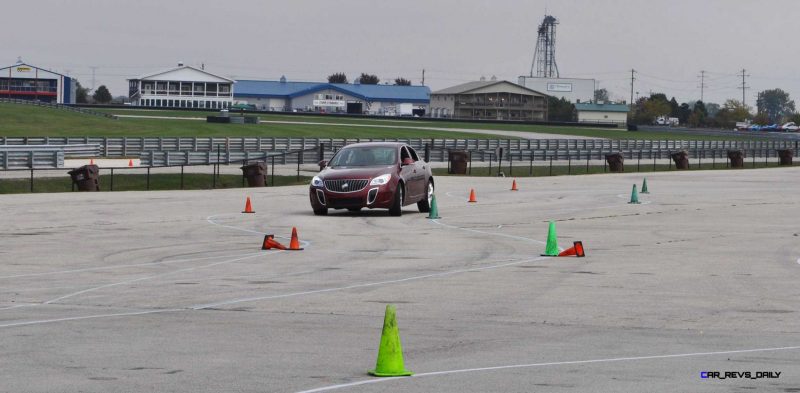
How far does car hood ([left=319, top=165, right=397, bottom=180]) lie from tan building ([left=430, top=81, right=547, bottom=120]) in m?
166

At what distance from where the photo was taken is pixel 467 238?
880 inches

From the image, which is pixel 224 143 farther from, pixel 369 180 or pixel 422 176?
pixel 369 180

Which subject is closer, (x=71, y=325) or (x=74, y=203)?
(x=71, y=325)

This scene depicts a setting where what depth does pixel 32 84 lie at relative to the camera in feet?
590

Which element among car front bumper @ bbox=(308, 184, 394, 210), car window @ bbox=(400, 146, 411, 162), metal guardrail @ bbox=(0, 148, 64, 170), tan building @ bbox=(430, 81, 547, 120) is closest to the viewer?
car front bumper @ bbox=(308, 184, 394, 210)

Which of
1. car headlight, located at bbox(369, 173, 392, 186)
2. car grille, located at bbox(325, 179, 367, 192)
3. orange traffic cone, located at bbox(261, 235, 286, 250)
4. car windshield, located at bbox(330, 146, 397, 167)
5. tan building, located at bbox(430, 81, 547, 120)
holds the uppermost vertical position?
tan building, located at bbox(430, 81, 547, 120)

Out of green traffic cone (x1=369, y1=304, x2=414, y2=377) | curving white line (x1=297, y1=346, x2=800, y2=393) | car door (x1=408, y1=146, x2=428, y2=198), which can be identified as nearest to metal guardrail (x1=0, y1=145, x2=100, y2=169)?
car door (x1=408, y1=146, x2=428, y2=198)

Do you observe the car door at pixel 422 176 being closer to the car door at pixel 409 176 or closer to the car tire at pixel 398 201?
the car door at pixel 409 176

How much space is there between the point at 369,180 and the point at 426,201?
2818 mm

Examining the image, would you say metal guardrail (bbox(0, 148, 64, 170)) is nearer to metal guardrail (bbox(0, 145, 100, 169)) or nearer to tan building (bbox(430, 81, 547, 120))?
metal guardrail (bbox(0, 145, 100, 169))

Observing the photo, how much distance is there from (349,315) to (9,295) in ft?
13.5

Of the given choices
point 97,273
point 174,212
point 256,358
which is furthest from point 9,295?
point 174,212

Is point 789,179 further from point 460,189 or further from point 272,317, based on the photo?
point 272,317

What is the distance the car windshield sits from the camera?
2781 centimetres
